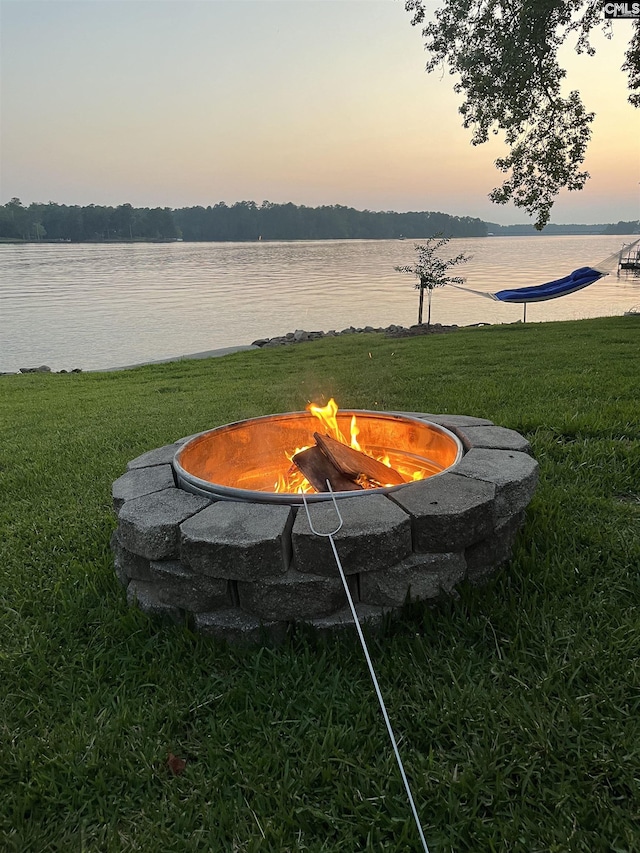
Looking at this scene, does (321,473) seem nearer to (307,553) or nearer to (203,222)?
(307,553)

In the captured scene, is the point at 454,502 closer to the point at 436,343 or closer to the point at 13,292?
the point at 436,343

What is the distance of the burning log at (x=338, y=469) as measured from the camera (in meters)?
2.09

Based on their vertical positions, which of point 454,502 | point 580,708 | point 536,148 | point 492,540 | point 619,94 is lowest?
point 580,708

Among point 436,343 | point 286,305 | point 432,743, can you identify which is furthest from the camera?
point 286,305

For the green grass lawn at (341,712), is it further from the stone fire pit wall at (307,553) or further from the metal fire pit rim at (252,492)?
the metal fire pit rim at (252,492)

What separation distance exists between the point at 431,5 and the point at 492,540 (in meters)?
12.1

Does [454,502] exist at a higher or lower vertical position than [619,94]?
lower

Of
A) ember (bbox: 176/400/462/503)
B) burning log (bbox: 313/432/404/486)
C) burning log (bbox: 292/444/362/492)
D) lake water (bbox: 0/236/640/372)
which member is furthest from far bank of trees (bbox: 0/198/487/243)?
burning log (bbox: 292/444/362/492)

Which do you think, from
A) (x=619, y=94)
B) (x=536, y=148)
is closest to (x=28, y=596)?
(x=536, y=148)

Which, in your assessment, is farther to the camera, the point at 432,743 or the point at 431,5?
the point at 431,5

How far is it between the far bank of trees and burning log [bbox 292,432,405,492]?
2929 inches

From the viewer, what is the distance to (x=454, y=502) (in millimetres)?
1725

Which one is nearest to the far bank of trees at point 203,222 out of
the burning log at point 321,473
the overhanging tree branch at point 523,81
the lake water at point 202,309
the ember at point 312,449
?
the lake water at point 202,309

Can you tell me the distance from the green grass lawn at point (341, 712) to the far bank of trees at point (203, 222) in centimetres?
7476
